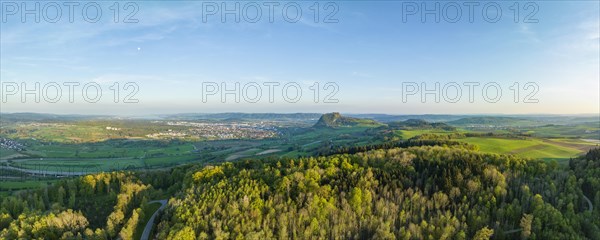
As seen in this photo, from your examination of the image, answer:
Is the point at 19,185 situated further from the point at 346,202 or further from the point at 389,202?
the point at 389,202

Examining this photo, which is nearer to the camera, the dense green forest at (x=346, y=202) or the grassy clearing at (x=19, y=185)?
the dense green forest at (x=346, y=202)

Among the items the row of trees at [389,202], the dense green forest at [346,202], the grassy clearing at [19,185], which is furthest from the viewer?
the grassy clearing at [19,185]

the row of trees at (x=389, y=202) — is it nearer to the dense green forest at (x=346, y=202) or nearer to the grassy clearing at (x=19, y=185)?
the dense green forest at (x=346, y=202)

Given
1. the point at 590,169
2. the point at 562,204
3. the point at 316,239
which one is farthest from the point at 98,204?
the point at 590,169

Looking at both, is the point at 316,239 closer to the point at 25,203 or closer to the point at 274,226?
the point at 274,226

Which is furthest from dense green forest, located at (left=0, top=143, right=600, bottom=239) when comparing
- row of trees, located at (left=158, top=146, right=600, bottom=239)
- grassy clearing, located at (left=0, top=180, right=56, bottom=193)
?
grassy clearing, located at (left=0, top=180, right=56, bottom=193)

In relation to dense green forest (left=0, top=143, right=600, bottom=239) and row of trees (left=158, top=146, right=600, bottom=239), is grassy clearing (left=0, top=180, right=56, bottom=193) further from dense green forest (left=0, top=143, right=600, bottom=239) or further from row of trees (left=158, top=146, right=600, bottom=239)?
row of trees (left=158, top=146, right=600, bottom=239)

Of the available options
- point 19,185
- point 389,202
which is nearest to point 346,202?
point 389,202

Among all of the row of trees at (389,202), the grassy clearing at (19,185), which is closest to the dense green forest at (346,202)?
the row of trees at (389,202)

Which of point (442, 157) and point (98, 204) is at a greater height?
point (442, 157)
